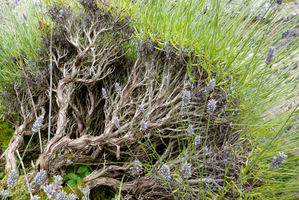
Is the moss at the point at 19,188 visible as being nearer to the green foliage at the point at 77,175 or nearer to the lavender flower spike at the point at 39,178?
the green foliage at the point at 77,175

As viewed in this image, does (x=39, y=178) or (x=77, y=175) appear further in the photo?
(x=77, y=175)

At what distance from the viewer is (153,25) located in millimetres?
1234

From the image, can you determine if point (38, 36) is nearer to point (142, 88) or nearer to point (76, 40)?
point (76, 40)

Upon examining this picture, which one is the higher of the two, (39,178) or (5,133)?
(39,178)

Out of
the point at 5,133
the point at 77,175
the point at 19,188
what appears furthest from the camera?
the point at 5,133

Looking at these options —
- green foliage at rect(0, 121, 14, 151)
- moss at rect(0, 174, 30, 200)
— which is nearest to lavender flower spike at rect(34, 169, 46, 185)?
moss at rect(0, 174, 30, 200)

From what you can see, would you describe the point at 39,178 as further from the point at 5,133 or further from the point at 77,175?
the point at 5,133

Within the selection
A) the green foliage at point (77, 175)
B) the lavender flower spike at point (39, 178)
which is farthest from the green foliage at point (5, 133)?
the lavender flower spike at point (39, 178)

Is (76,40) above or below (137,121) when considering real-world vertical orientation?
above

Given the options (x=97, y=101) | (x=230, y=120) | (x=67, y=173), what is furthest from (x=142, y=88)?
(x=67, y=173)

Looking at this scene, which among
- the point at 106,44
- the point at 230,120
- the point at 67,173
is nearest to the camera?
the point at 230,120

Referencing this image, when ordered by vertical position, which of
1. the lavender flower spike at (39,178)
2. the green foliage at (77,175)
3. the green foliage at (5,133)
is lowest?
the green foliage at (77,175)

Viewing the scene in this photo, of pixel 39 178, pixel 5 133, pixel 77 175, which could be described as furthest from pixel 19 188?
pixel 5 133

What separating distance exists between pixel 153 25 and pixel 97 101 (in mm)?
695
